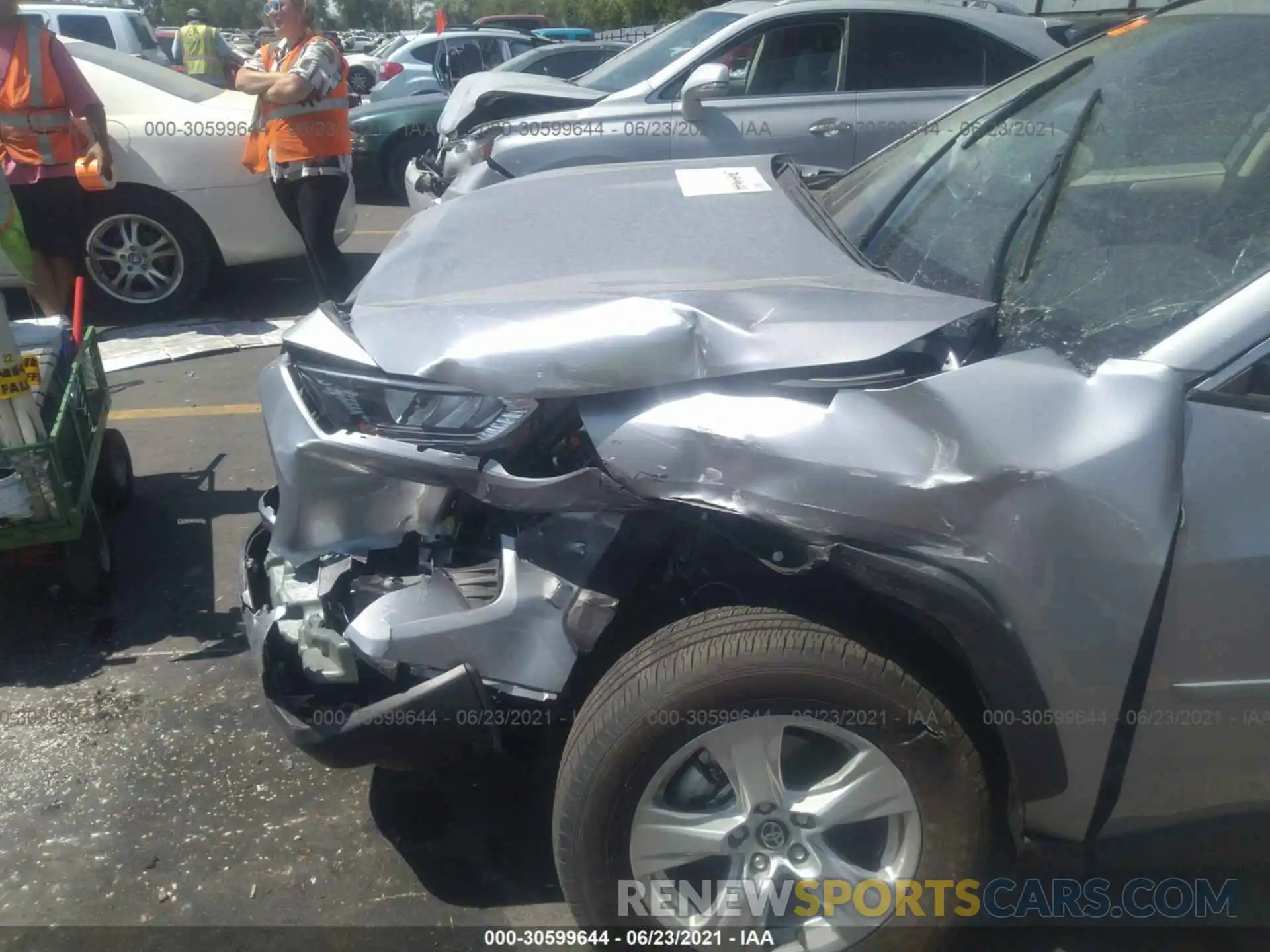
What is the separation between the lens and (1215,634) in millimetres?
1846

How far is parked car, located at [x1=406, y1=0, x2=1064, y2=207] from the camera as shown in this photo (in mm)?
6180

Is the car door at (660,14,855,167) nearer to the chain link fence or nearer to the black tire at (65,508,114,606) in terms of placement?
the black tire at (65,508,114,606)

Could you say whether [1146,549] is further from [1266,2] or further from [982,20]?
[982,20]

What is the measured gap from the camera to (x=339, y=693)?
2188 millimetres

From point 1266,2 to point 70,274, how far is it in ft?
16.5

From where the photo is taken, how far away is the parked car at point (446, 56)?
49.9ft

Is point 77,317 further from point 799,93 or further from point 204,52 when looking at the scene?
point 204,52

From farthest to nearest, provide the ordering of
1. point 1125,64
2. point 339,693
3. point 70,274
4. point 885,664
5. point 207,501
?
point 70,274, point 207,501, point 1125,64, point 339,693, point 885,664

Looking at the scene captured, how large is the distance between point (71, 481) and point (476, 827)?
1.75 meters

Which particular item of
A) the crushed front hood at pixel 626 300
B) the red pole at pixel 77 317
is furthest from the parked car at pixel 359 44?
the crushed front hood at pixel 626 300

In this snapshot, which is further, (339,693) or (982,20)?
(982,20)

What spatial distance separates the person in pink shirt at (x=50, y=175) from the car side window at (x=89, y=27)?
7186 mm

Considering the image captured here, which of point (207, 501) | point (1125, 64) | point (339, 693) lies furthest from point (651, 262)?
point (207, 501)

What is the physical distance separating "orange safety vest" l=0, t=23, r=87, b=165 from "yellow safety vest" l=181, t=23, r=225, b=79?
4995 mm
